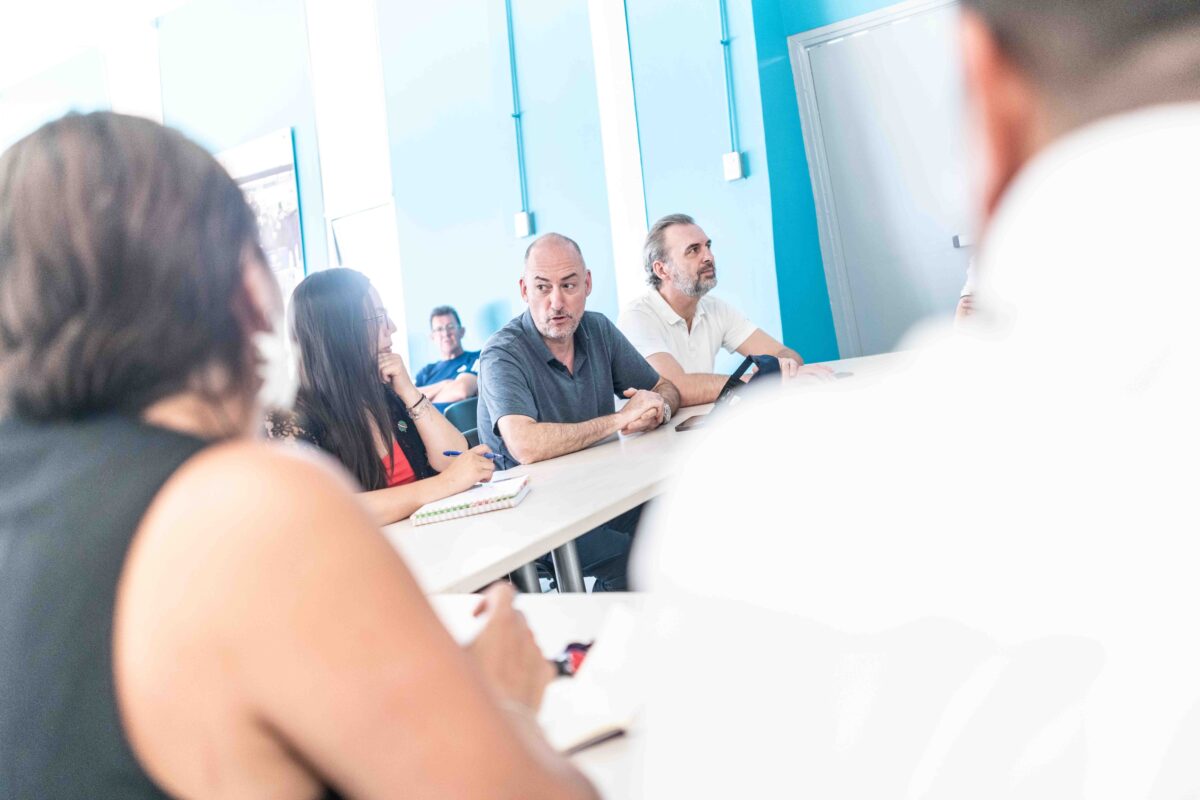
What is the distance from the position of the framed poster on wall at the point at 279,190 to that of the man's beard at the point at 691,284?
12.4ft

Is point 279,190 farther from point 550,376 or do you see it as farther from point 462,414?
point 550,376

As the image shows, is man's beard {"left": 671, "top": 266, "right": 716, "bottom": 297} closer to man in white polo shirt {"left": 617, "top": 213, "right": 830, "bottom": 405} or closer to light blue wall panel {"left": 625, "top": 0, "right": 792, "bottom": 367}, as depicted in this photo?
man in white polo shirt {"left": 617, "top": 213, "right": 830, "bottom": 405}

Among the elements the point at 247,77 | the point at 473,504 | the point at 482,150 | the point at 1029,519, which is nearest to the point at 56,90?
the point at 247,77

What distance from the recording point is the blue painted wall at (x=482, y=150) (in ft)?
16.6

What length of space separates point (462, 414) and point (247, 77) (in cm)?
437

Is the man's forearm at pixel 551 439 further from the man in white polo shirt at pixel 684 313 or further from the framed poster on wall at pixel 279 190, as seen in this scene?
the framed poster on wall at pixel 279 190

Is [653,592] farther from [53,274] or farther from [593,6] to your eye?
[593,6]

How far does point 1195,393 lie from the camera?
375mm

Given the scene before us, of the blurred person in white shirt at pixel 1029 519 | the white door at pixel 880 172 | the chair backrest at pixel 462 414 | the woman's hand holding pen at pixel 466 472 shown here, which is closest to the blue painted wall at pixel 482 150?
the white door at pixel 880 172

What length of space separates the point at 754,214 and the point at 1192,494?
4.30m

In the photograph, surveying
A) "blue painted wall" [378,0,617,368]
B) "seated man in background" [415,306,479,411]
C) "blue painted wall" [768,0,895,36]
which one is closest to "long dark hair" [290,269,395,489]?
"blue painted wall" [378,0,617,368]

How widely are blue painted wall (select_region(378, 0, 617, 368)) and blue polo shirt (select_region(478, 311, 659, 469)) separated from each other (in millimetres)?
1856

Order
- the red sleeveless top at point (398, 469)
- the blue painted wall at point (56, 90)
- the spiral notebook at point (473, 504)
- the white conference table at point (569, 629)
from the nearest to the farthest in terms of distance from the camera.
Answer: the white conference table at point (569, 629) → the spiral notebook at point (473, 504) → the red sleeveless top at point (398, 469) → the blue painted wall at point (56, 90)

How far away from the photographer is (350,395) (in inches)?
96.7
